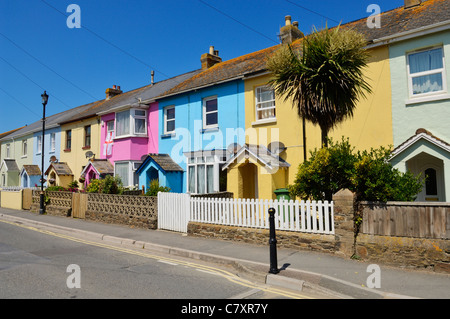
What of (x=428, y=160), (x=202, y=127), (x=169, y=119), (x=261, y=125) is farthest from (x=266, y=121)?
(x=169, y=119)

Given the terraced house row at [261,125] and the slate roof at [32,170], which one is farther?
the slate roof at [32,170]

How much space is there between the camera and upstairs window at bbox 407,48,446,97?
10232mm

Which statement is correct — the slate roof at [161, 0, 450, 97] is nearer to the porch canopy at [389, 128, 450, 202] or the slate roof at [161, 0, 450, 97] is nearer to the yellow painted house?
the yellow painted house

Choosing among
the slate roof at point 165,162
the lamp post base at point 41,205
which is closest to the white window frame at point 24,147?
the lamp post base at point 41,205

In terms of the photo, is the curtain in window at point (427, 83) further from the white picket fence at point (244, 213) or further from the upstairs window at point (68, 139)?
the upstairs window at point (68, 139)

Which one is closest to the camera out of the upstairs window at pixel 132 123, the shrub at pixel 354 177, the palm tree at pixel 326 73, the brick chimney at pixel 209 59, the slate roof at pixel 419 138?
the shrub at pixel 354 177

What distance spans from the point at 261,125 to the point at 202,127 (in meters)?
3.60

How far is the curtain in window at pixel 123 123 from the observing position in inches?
780

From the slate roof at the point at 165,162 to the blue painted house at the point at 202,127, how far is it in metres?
0.16

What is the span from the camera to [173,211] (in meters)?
11.8

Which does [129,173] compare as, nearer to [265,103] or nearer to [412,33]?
[265,103]

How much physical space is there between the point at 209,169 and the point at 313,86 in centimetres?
791

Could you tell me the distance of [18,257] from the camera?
8.26 meters
